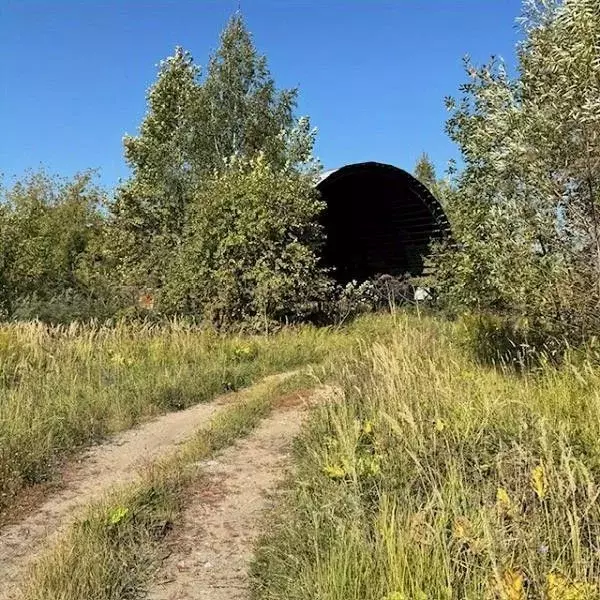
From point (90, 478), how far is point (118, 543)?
6.40 ft

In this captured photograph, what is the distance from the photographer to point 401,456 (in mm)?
4562

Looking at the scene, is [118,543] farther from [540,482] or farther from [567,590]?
[567,590]

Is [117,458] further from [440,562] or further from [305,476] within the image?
[440,562]

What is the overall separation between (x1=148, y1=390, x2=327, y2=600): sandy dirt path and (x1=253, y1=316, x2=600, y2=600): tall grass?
0.20 meters

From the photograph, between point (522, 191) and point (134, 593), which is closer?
point (134, 593)

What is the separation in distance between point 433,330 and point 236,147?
16.0m

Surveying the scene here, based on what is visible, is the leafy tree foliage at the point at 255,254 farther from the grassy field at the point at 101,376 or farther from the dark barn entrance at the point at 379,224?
the dark barn entrance at the point at 379,224

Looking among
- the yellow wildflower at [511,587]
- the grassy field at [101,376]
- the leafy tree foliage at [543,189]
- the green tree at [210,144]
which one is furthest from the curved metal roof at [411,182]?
the yellow wildflower at [511,587]

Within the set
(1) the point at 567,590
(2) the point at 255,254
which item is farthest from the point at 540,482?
(2) the point at 255,254

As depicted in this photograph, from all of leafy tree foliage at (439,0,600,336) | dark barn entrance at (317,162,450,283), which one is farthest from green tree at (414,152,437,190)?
leafy tree foliage at (439,0,600,336)

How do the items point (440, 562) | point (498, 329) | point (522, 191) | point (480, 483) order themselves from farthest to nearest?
point (498, 329), point (522, 191), point (480, 483), point (440, 562)

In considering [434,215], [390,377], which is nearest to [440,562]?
[390,377]

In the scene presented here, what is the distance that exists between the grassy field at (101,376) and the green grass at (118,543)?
1152 millimetres

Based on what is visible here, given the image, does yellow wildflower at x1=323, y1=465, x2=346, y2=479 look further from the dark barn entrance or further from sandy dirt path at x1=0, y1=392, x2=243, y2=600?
the dark barn entrance
